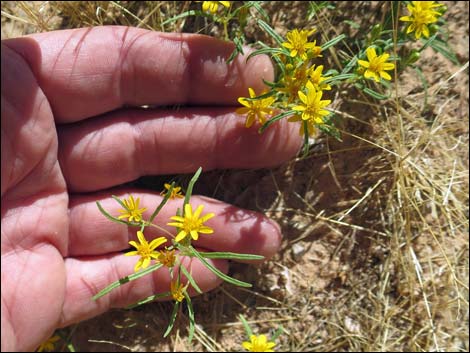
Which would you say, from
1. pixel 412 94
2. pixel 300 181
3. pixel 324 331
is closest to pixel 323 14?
pixel 412 94

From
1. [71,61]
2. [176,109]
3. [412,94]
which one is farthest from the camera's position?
[412,94]

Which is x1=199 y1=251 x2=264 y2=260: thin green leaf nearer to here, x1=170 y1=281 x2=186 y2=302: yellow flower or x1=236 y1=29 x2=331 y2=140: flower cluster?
x1=170 y1=281 x2=186 y2=302: yellow flower

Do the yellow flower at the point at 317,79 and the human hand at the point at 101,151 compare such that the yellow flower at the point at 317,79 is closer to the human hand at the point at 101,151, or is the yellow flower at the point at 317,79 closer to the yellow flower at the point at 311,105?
the yellow flower at the point at 311,105

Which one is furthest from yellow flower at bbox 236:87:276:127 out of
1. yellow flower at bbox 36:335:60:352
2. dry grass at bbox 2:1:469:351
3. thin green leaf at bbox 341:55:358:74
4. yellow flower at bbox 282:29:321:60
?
yellow flower at bbox 36:335:60:352

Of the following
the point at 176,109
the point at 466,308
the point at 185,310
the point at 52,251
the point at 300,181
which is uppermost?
the point at 176,109

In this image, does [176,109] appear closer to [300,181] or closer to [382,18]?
[300,181]

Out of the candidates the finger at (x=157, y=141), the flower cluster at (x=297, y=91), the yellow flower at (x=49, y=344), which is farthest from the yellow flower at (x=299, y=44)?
the yellow flower at (x=49, y=344)

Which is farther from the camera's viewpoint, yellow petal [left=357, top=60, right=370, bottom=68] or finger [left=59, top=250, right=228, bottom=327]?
finger [left=59, top=250, right=228, bottom=327]
